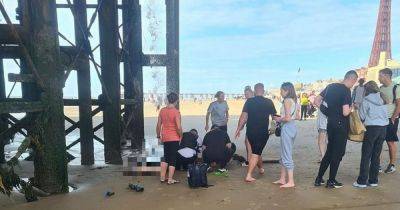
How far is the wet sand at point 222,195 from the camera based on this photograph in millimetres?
5262

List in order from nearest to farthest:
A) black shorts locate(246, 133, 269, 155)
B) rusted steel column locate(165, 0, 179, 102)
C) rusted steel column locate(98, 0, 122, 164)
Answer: black shorts locate(246, 133, 269, 155) → rusted steel column locate(98, 0, 122, 164) → rusted steel column locate(165, 0, 179, 102)

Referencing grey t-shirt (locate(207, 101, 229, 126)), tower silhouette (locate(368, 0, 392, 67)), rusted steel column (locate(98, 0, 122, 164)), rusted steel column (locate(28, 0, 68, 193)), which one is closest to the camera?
rusted steel column (locate(28, 0, 68, 193))

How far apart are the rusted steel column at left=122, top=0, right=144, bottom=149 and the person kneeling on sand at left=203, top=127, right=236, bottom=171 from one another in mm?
3676

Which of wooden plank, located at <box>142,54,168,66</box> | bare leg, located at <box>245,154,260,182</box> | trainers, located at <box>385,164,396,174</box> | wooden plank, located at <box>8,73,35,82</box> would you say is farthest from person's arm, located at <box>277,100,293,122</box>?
wooden plank, located at <box>142,54,168,66</box>

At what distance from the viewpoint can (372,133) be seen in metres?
6.14

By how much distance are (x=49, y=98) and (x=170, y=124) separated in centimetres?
190

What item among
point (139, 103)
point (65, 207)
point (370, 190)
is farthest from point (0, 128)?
point (370, 190)

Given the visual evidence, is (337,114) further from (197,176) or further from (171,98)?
(171,98)

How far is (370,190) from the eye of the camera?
597 cm

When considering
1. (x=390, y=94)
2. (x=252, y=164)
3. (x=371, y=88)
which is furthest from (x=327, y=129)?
(x=390, y=94)

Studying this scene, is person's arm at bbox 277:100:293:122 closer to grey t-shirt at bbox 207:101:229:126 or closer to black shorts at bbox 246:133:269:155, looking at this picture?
black shorts at bbox 246:133:269:155

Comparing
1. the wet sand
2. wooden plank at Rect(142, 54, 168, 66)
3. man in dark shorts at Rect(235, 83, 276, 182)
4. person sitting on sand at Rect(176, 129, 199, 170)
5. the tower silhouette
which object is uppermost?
the tower silhouette

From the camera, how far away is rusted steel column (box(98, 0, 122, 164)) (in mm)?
8383

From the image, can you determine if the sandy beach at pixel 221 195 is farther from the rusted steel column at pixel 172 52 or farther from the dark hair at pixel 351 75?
the rusted steel column at pixel 172 52
